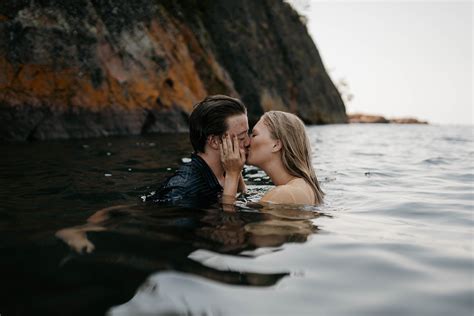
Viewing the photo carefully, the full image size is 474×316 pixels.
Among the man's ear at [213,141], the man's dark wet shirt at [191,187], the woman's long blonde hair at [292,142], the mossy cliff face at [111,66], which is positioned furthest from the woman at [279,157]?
the mossy cliff face at [111,66]

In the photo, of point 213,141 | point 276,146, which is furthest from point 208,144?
point 276,146

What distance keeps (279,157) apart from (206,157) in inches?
27.5

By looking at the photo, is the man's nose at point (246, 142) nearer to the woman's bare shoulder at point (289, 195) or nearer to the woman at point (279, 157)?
the woman at point (279, 157)

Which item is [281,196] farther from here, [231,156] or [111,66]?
[111,66]

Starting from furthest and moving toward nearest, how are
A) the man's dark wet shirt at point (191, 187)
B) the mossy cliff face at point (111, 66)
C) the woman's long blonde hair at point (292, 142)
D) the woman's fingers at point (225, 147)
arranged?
1. the mossy cliff face at point (111, 66)
2. the woman's long blonde hair at point (292, 142)
3. the woman's fingers at point (225, 147)
4. the man's dark wet shirt at point (191, 187)

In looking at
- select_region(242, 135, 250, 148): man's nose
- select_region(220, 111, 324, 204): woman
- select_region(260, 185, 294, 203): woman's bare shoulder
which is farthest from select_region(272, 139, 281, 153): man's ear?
select_region(260, 185, 294, 203): woman's bare shoulder

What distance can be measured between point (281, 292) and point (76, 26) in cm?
1229

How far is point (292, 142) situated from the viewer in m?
4.20

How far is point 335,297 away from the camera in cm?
188

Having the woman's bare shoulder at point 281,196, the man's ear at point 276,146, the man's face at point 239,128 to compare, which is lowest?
the woman's bare shoulder at point 281,196

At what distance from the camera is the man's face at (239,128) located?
4211 millimetres

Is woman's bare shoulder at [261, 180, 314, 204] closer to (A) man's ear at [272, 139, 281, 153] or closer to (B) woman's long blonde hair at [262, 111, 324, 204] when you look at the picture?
(B) woman's long blonde hair at [262, 111, 324, 204]

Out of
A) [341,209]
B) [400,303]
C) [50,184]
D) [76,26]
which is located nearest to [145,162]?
[50,184]

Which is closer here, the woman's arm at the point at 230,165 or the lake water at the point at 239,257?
the lake water at the point at 239,257
